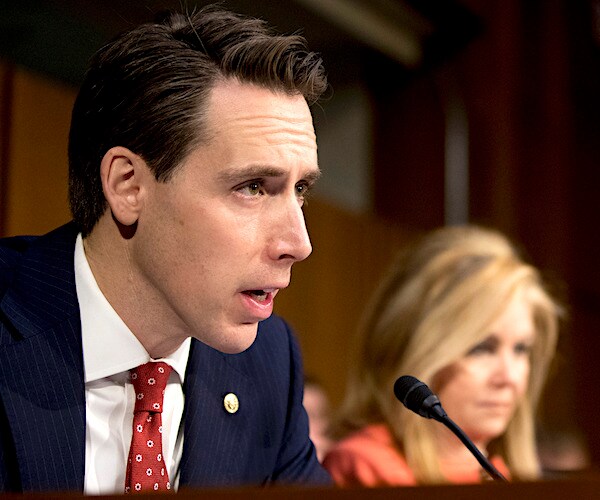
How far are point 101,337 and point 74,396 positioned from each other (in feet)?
0.23

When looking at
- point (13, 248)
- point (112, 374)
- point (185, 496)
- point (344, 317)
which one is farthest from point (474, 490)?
point (344, 317)

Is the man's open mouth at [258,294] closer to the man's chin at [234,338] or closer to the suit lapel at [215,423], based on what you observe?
the man's chin at [234,338]

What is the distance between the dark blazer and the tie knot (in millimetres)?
46

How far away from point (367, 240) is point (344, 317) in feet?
0.75

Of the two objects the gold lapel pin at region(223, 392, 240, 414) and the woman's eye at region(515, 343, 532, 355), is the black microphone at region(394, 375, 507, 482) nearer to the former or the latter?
the gold lapel pin at region(223, 392, 240, 414)

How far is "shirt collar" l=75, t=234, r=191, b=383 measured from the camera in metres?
1.07

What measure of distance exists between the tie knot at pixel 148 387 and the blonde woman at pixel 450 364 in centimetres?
58

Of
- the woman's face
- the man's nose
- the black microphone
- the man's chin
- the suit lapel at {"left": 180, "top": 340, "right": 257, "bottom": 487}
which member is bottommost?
the woman's face

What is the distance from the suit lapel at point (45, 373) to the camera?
1.00 meters

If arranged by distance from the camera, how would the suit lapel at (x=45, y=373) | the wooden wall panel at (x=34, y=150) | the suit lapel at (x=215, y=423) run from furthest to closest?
the wooden wall panel at (x=34, y=150), the suit lapel at (x=215, y=423), the suit lapel at (x=45, y=373)

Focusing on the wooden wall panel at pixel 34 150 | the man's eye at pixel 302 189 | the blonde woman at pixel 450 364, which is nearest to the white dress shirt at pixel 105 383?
the man's eye at pixel 302 189

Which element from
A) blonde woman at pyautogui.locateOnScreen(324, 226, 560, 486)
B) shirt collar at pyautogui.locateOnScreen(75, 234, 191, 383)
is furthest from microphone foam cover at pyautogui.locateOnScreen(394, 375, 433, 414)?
blonde woman at pyautogui.locateOnScreen(324, 226, 560, 486)

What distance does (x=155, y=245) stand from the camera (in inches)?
41.6

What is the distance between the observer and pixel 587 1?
13.5 feet
